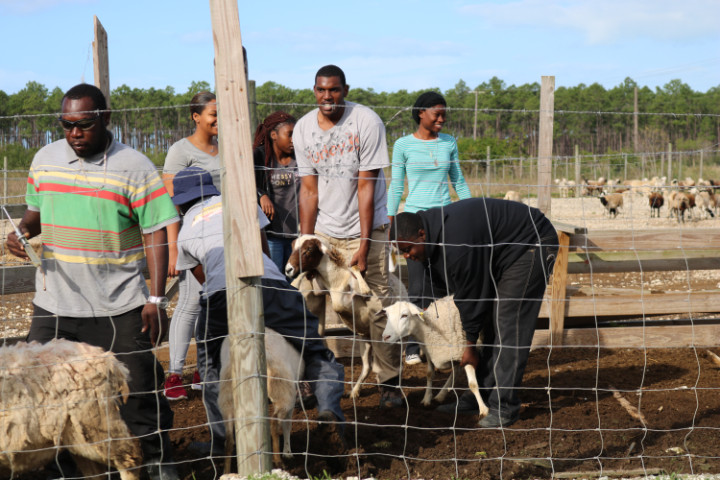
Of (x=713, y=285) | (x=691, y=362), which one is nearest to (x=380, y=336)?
(x=691, y=362)

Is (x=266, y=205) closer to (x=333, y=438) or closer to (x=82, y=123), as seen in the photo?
(x=333, y=438)

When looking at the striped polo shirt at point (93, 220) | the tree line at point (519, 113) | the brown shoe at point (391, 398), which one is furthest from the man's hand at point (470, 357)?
the tree line at point (519, 113)

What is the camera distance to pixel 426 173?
6379mm

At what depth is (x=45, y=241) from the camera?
3.82 meters

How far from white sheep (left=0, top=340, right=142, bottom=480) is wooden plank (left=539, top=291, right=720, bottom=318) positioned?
4.59 metres

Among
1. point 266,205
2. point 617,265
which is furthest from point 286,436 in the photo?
point 617,265

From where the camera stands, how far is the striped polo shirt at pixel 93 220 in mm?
3717

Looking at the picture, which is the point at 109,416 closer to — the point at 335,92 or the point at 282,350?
the point at 282,350

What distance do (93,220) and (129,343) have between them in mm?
672

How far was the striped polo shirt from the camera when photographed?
372 cm

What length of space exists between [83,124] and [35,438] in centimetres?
159

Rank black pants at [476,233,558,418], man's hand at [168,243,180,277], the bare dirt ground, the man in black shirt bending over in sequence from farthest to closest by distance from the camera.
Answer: black pants at [476,233,558,418], the man in black shirt bending over, man's hand at [168,243,180,277], the bare dirt ground

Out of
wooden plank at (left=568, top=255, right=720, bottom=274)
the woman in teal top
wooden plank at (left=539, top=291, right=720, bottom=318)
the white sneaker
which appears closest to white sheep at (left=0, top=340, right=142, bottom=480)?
the white sneaker

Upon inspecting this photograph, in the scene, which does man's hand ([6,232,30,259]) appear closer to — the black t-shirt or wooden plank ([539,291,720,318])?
the black t-shirt
